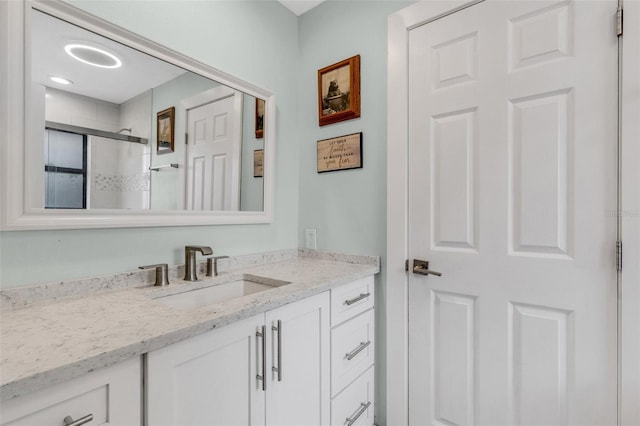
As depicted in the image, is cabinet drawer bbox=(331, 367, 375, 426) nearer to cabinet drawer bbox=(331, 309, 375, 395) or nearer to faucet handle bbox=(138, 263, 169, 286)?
cabinet drawer bbox=(331, 309, 375, 395)

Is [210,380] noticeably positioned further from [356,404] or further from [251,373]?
[356,404]

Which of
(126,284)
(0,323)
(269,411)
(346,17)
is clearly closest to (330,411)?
(269,411)

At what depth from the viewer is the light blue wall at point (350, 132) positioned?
162 centimetres

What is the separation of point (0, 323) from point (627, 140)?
2.00 meters

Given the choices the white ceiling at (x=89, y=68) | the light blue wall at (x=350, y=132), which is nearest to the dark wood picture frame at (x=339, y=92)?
the light blue wall at (x=350, y=132)

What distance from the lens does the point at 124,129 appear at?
1169 millimetres

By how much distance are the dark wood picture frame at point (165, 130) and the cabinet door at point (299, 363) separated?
0.84 meters

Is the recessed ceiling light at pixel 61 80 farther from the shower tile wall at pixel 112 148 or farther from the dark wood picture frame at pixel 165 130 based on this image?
the dark wood picture frame at pixel 165 130

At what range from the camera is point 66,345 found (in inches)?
25.5

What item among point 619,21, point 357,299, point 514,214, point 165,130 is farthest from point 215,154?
point 619,21

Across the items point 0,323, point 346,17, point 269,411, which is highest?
point 346,17

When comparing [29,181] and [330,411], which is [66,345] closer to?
[29,181]

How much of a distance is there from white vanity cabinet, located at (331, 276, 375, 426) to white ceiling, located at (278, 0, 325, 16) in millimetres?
1726

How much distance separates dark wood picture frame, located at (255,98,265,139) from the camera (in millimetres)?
1690
